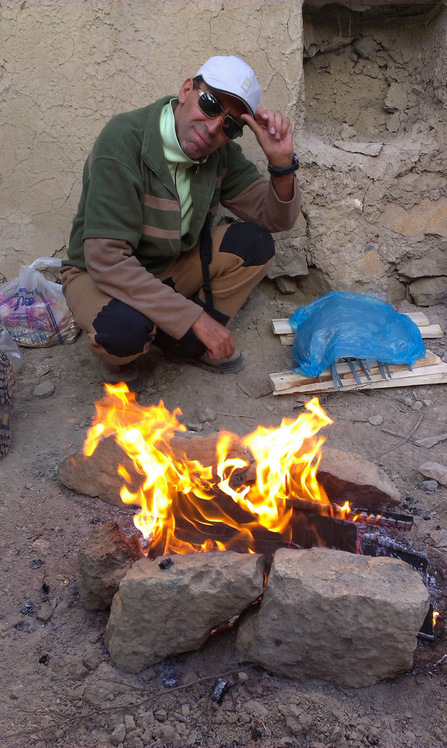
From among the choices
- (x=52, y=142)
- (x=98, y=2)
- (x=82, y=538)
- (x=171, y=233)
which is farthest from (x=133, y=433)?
(x=98, y=2)

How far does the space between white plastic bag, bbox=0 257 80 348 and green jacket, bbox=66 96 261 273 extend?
0.69m

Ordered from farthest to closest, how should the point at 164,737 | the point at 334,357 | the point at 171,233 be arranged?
the point at 334,357 < the point at 171,233 < the point at 164,737

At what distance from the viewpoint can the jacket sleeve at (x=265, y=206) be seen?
349cm

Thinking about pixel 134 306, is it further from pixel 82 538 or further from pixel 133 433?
pixel 82 538

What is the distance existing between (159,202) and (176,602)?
81.8 inches

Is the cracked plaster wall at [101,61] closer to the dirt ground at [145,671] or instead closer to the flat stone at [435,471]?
the dirt ground at [145,671]

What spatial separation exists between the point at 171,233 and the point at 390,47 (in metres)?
2.32


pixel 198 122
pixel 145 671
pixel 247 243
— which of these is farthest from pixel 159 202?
pixel 145 671

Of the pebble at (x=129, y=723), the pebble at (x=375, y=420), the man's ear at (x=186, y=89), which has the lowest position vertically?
the pebble at (x=129, y=723)

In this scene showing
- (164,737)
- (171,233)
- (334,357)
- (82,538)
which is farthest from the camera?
(334,357)

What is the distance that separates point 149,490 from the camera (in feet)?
8.60

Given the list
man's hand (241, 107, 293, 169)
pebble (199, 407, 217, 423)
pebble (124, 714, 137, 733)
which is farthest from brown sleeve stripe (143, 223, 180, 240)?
pebble (124, 714, 137, 733)

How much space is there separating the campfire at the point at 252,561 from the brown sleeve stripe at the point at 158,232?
1051mm

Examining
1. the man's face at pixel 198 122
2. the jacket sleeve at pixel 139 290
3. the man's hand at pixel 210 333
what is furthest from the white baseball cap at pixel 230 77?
the man's hand at pixel 210 333
